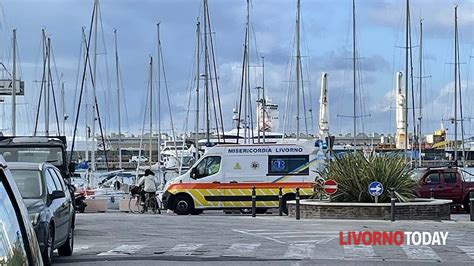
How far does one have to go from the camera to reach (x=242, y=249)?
52.3ft

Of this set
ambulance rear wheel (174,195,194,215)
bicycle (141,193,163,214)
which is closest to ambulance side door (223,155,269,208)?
ambulance rear wheel (174,195,194,215)

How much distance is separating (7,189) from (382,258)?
34.7 ft

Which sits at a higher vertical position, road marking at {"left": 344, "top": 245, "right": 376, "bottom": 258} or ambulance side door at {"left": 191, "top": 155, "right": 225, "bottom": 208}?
ambulance side door at {"left": 191, "top": 155, "right": 225, "bottom": 208}

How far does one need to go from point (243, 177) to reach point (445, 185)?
769 centimetres

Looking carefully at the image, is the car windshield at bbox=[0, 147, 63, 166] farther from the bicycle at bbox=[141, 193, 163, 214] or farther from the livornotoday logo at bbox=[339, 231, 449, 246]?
the bicycle at bbox=[141, 193, 163, 214]

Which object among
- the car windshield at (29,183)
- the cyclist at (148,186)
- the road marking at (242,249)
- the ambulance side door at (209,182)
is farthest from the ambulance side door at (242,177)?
the car windshield at (29,183)

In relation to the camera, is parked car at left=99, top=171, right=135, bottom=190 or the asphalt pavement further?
parked car at left=99, top=171, right=135, bottom=190

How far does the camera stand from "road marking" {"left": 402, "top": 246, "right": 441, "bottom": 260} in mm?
14695

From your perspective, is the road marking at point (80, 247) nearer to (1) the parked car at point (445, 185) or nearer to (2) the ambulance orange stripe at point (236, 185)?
(2) the ambulance orange stripe at point (236, 185)

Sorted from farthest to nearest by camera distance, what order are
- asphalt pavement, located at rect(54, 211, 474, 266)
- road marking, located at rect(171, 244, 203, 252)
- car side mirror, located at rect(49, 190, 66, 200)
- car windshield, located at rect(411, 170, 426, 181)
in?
car windshield, located at rect(411, 170, 426, 181), road marking, located at rect(171, 244, 203, 252), asphalt pavement, located at rect(54, 211, 474, 266), car side mirror, located at rect(49, 190, 66, 200)

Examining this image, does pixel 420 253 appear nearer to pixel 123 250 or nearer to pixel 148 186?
pixel 123 250

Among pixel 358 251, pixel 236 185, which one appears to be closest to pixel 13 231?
pixel 358 251

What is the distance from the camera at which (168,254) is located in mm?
14922

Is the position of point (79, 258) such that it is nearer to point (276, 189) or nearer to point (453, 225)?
point (453, 225)
